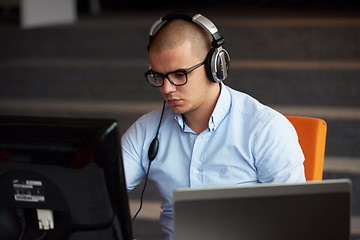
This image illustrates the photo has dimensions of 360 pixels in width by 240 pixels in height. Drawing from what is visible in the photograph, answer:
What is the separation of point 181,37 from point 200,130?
27 centimetres

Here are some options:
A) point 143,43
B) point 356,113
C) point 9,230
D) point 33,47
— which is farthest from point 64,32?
point 9,230

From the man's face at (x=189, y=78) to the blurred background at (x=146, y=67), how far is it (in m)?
1.63

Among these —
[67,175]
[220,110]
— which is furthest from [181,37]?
[67,175]

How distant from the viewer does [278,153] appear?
1.67 meters

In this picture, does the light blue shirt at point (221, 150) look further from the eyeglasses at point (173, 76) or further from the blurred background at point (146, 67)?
the blurred background at point (146, 67)

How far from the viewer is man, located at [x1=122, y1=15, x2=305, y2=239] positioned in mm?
1671

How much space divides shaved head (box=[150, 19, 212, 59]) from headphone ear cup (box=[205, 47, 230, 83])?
24mm

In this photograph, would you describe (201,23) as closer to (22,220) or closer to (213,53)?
(213,53)

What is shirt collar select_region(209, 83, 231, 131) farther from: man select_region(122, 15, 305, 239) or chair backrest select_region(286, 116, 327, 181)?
chair backrest select_region(286, 116, 327, 181)

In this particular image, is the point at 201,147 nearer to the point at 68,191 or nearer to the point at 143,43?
the point at 68,191

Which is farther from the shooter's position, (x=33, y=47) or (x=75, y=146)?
(x=33, y=47)

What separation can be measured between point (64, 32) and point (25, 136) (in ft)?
12.0

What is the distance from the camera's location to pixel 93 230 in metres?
1.16

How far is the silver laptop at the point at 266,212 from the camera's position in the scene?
3.64 feet
